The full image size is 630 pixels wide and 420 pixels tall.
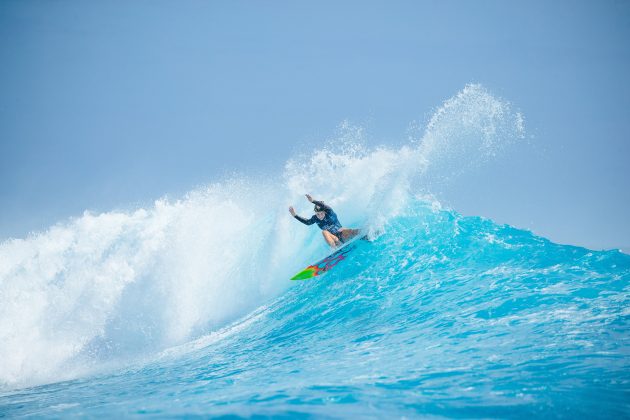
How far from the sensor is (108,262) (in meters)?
12.7

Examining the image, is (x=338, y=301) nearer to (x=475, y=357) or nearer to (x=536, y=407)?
(x=475, y=357)

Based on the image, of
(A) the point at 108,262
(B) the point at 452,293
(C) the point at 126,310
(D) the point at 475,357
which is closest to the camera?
(D) the point at 475,357

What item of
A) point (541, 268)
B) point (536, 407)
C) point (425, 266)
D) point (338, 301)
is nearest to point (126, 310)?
point (338, 301)

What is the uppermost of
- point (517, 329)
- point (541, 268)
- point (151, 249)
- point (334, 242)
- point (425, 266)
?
point (151, 249)

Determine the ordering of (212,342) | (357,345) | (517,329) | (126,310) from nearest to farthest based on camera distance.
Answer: (517,329), (357,345), (212,342), (126,310)

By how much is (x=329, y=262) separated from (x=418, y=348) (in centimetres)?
531

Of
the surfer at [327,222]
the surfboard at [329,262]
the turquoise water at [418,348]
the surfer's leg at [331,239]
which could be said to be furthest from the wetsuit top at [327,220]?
the turquoise water at [418,348]

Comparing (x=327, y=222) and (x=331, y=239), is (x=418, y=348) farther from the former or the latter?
(x=327, y=222)

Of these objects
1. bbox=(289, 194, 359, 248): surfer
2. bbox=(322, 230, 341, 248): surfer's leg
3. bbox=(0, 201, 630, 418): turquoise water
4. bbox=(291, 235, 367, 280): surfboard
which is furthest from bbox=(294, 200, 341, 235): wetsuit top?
bbox=(0, 201, 630, 418): turquoise water

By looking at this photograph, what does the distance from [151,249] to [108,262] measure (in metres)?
1.66

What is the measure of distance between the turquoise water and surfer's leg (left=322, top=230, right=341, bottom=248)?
0.72m

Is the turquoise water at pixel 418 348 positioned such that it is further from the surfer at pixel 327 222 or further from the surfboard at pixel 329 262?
the surfer at pixel 327 222

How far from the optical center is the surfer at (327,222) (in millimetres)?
10570

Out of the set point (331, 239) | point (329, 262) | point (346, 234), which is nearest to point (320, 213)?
point (331, 239)
